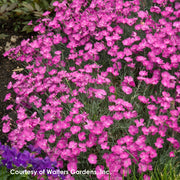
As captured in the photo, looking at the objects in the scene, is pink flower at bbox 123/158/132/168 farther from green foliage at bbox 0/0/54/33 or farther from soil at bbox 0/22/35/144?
green foliage at bbox 0/0/54/33

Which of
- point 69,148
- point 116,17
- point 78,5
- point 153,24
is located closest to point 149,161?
point 69,148

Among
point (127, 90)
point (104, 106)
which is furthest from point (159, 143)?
point (104, 106)

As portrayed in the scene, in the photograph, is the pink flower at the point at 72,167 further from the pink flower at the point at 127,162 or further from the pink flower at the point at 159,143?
the pink flower at the point at 159,143

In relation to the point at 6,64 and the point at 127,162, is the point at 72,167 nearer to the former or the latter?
the point at 127,162

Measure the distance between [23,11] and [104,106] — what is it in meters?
2.03

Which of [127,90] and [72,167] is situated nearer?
[72,167]

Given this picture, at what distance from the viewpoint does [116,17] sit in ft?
10.4

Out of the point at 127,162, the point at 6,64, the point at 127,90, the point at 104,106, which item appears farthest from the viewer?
the point at 6,64

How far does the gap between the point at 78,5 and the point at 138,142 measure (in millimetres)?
2093

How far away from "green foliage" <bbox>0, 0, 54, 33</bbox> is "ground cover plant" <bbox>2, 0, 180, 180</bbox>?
460 mm

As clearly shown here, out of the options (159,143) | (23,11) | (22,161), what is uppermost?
(23,11)

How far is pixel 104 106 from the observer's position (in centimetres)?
272

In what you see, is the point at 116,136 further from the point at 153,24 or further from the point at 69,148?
the point at 153,24

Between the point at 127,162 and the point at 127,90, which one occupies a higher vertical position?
the point at 127,90
